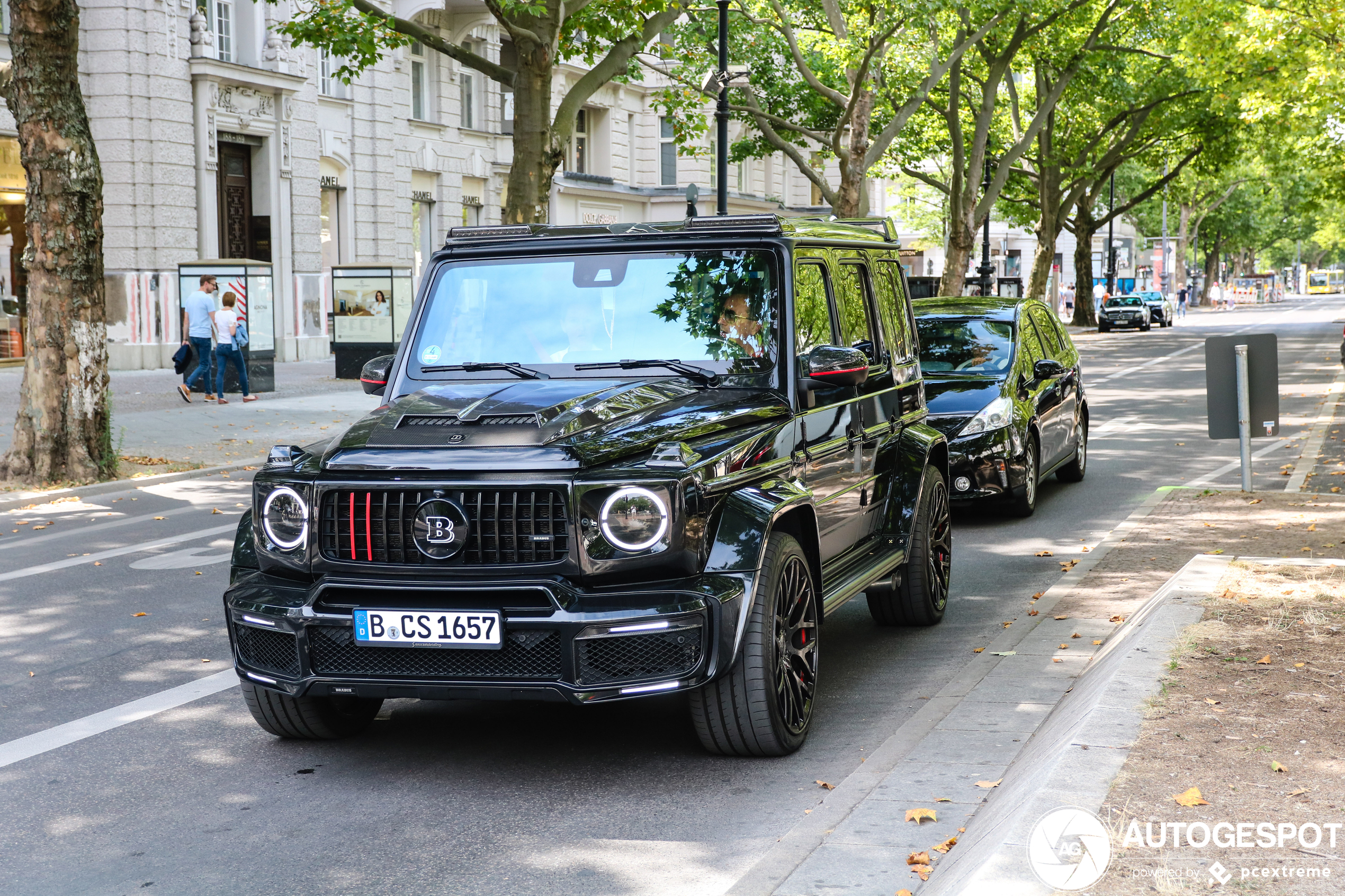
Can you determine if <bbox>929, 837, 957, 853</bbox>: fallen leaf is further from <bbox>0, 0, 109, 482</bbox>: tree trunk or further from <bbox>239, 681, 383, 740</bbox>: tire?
<bbox>0, 0, 109, 482</bbox>: tree trunk

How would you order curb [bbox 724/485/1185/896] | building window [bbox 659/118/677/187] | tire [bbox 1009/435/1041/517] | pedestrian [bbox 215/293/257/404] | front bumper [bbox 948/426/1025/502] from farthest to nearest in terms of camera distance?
Result: building window [bbox 659/118/677/187] < pedestrian [bbox 215/293/257/404] < tire [bbox 1009/435/1041/517] < front bumper [bbox 948/426/1025/502] < curb [bbox 724/485/1185/896]

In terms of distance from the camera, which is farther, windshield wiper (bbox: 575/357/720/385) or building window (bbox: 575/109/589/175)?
building window (bbox: 575/109/589/175)

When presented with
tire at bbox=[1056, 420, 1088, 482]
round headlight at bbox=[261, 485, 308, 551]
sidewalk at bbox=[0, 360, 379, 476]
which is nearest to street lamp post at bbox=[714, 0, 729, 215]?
sidewalk at bbox=[0, 360, 379, 476]

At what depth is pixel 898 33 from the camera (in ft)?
96.2

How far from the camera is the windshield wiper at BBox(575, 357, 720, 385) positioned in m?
5.63

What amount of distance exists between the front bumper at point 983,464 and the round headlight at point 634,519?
6.06 metres

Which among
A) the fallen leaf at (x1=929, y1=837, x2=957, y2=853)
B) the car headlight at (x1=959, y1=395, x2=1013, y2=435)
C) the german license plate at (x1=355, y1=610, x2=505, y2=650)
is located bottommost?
the fallen leaf at (x1=929, y1=837, x2=957, y2=853)

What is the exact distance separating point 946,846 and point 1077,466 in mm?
9136

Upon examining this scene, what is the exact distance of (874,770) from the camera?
16.7 feet

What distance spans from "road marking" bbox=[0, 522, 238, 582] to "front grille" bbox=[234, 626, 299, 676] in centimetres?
400

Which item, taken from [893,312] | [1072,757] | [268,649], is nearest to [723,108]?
[893,312]

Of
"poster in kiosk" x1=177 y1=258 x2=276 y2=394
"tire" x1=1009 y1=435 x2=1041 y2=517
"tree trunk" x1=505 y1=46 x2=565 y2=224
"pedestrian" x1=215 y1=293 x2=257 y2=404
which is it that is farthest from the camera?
"poster in kiosk" x1=177 y1=258 x2=276 y2=394

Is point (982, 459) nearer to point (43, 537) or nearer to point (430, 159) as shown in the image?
point (43, 537)

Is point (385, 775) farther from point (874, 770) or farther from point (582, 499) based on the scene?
point (874, 770)
